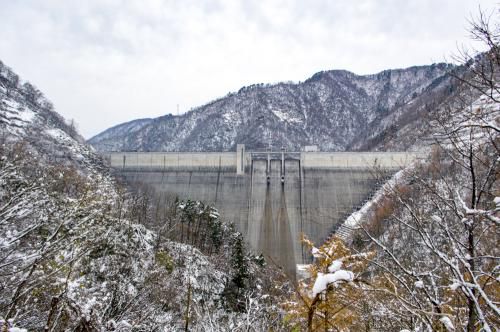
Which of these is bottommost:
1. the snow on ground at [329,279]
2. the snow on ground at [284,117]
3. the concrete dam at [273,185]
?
the concrete dam at [273,185]

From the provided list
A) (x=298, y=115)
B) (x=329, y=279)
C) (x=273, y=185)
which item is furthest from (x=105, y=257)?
(x=298, y=115)

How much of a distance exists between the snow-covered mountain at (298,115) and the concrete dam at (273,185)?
54.1 m

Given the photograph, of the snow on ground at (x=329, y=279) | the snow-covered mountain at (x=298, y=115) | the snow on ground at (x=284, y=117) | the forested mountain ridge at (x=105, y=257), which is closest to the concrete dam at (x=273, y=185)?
the forested mountain ridge at (x=105, y=257)

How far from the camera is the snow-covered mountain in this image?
94.2 metres

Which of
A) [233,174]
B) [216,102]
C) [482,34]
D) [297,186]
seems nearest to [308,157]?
[297,186]

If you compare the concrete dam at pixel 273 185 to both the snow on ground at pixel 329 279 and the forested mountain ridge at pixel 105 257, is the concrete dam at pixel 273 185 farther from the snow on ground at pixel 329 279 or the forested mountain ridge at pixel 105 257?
the snow on ground at pixel 329 279

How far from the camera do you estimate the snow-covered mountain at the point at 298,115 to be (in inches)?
3708

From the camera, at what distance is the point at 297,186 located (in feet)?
102

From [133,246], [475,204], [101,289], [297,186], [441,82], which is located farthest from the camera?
[441,82]

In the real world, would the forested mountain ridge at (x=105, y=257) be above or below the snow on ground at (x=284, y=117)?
below

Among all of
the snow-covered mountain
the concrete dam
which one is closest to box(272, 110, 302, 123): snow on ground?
the snow-covered mountain

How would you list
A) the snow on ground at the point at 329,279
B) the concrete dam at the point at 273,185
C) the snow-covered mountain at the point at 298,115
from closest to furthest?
the snow on ground at the point at 329,279 → the concrete dam at the point at 273,185 → the snow-covered mountain at the point at 298,115

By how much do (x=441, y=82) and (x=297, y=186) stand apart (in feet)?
241

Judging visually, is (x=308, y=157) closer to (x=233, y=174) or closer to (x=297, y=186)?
(x=297, y=186)
